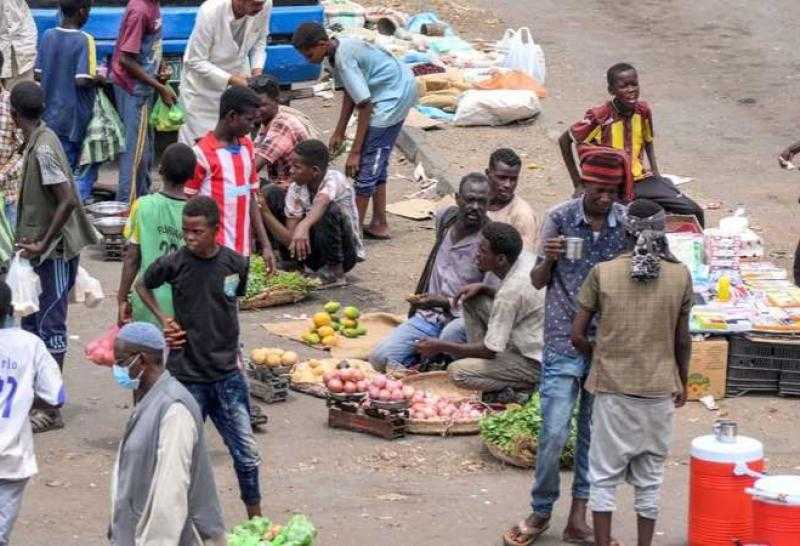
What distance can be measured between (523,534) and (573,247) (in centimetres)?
134

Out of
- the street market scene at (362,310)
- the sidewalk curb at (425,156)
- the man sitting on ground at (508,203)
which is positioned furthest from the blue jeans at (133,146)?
the man sitting on ground at (508,203)

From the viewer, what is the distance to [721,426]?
25.7 feet

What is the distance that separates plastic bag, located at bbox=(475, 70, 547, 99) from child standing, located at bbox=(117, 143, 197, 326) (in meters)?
8.44

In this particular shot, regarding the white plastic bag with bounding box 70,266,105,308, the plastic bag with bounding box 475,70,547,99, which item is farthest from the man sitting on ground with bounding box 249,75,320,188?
the plastic bag with bounding box 475,70,547,99

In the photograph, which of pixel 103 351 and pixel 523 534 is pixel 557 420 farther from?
pixel 103 351

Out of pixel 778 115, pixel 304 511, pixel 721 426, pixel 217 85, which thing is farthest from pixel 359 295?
pixel 778 115

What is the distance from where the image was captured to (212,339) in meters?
8.02

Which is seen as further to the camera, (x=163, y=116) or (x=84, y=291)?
(x=163, y=116)

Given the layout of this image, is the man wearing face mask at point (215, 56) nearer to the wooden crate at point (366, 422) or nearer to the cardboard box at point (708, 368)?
the wooden crate at point (366, 422)

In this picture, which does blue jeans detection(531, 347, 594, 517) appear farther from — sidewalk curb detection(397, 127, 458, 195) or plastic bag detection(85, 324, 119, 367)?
sidewalk curb detection(397, 127, 458, 195)

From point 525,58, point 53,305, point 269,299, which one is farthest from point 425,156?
point 53,305

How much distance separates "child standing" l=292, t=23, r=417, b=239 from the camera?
12.9m

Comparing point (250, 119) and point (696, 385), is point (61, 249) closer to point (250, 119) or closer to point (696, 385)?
point (250, 119)

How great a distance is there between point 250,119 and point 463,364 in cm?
186
